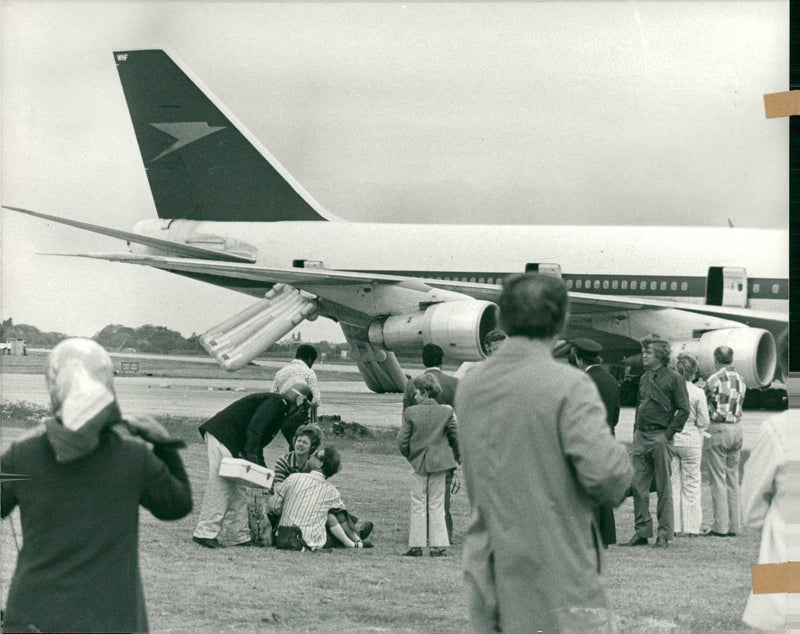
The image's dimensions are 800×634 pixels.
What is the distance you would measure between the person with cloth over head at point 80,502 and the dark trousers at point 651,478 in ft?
17.4

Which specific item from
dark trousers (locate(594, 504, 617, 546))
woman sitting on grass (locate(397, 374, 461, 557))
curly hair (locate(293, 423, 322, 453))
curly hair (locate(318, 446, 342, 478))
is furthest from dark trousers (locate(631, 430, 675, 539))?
dark trousers (locate(594, 504, 617, 546))

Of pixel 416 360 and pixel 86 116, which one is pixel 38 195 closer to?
pixel 86 116

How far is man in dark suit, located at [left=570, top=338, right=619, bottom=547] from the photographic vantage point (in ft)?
16.5

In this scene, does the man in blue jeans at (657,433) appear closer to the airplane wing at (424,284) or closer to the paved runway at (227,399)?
the paved runway at (227,399)

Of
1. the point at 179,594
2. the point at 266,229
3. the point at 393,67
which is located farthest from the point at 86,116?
the point at 266,229

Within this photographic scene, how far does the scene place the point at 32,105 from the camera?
5.74 metres

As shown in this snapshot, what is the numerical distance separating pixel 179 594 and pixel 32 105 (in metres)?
2.50

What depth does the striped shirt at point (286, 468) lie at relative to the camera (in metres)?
7.61

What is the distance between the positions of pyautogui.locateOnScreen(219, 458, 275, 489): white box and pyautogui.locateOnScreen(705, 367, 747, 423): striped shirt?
3.36 m

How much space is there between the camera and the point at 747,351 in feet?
32.7

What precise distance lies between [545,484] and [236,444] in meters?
4.55

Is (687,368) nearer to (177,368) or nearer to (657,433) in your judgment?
(657,433)

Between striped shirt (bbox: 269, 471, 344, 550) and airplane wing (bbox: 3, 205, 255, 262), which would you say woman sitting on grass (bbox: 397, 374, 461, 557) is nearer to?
striped shirt (bbox: 269, 471, 344, 550)

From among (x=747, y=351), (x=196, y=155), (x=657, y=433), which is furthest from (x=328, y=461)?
(x=196, y=155)
